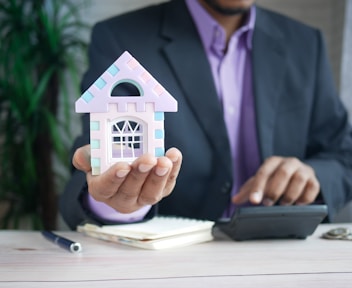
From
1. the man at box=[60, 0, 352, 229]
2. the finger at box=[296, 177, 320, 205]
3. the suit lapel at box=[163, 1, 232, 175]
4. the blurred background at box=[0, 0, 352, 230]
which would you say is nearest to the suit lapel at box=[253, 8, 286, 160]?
the man at box=[60, 0, 352, 229]

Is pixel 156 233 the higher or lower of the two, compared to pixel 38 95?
lower

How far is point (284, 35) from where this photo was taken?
143cm

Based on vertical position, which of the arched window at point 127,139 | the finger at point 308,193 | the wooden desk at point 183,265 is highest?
the arched window at point 127,139

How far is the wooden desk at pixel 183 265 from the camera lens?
0.61 m

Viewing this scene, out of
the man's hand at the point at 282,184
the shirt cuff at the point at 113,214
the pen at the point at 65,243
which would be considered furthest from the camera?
the man's hand at the point at 282,184

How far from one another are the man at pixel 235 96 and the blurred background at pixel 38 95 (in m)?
0.69

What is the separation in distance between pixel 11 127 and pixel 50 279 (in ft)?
4.86

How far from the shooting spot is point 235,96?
4.33ft

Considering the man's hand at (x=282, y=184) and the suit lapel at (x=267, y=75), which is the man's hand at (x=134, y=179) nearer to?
the man's hand at (x=282, y=184)

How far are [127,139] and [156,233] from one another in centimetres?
20

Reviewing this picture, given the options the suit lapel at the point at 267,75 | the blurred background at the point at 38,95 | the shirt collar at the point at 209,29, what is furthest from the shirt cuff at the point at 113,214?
the blurred background at the point at 38,95

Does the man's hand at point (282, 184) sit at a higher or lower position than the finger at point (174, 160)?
lower

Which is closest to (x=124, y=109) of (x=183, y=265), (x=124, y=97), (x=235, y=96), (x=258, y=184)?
(x=124, y=97)

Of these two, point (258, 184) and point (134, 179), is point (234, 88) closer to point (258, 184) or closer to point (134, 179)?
point (258, 184)
